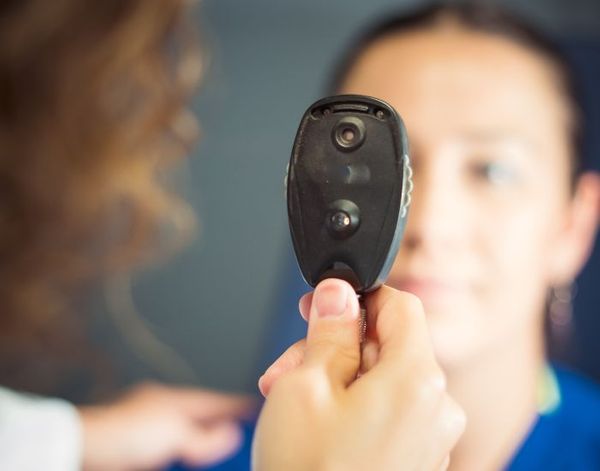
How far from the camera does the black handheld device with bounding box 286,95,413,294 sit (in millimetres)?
242

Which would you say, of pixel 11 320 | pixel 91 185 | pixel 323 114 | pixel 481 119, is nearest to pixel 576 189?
pixel 481 119

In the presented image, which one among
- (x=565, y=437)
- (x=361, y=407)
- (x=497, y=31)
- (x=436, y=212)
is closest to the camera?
(x=361, y=407)

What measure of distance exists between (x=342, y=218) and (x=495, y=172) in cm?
27

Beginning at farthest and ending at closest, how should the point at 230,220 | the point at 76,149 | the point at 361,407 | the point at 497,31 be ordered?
the point at 230,220, the point at 76,149, the point at 497,31, the point at 361,407

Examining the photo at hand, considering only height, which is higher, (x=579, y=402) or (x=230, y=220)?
(x=230, y=220)

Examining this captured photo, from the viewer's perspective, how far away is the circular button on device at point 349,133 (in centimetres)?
25

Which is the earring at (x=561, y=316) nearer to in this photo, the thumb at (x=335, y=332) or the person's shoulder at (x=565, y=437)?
the person's shoulder at (x=565, y=437)

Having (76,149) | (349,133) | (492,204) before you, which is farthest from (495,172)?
(76,149)

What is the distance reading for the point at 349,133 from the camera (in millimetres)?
247

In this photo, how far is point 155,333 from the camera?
114cm

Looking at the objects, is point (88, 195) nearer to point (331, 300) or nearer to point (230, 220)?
point (230, 220)

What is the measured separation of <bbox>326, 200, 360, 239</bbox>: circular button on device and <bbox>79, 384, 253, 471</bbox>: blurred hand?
487 mm

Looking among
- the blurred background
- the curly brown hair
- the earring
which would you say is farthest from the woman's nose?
the blurred background

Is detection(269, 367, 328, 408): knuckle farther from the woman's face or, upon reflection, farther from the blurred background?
the blurred background
